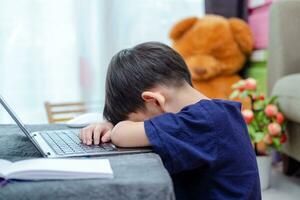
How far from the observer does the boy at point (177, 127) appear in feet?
1.95

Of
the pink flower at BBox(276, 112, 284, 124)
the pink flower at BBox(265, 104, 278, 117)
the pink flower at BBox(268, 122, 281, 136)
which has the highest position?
the pink flower at BBox(265, 104, 278, 117)

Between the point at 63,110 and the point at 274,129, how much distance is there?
1.19 meters

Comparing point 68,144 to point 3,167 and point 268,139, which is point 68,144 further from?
point 268,139

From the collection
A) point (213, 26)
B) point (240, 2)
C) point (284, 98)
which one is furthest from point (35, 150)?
point (240, 2)

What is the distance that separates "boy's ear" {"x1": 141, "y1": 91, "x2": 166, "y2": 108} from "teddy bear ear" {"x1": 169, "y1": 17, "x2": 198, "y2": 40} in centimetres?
141

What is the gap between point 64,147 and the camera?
2.11 feet

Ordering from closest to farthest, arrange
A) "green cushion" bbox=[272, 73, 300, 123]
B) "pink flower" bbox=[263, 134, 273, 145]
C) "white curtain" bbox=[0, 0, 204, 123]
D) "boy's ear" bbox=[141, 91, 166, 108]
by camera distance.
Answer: "boy's ear" bbox=[141, 91, 166, 108] → "green cushion" bbox=[272, 73, 300, 123] → "pink flower" bbox=[263, 134, 273, 145] → "white curtain" bbox=[0, 0, 204, 123]

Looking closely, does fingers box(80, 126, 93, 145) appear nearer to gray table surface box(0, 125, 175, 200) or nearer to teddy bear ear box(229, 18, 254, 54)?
gray table surface box(0, 125, 175, 200)

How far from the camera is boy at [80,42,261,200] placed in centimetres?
59

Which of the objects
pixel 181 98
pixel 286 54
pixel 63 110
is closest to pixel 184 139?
pixel 181 98

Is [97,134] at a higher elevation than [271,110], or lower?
higher

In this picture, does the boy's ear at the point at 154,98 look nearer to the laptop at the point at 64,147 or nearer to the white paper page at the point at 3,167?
the laptop at the point at 64,147

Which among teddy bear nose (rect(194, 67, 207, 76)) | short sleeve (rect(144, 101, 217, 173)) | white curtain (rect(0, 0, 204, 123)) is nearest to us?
short sleeve (rect(144, 101, 217, 173))

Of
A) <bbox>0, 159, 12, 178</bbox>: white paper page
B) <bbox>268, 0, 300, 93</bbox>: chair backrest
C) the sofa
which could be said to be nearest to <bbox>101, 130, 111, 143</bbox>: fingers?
<bbox>0, 159, 12, 178</bbox>: white paper page
